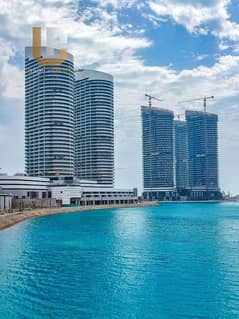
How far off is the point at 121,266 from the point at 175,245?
2139cm

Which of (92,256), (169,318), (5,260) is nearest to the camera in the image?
(169,318)

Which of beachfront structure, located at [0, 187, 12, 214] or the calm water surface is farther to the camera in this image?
beachfront structure, located at [0, 187, 12, 214]

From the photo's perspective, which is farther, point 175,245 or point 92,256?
point 175,245

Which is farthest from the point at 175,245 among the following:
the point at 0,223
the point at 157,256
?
the point at 0,223

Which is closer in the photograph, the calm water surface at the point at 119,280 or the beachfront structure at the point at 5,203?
the calm water surface at the point at 119,280

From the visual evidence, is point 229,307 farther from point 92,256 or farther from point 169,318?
point 92,256

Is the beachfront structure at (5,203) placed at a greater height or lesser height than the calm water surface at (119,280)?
greater

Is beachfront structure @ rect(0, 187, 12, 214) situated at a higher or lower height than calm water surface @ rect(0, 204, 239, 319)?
higher

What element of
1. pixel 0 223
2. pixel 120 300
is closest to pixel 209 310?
pixel 120 300

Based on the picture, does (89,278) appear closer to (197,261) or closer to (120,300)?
(120,300)

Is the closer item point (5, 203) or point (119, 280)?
point (119, 280)

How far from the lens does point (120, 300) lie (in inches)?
1412

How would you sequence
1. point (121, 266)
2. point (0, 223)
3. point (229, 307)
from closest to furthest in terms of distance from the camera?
1. point (229, 307)
2. point (121, 266)
3. point (0, 223)

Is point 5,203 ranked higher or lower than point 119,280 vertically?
higher
